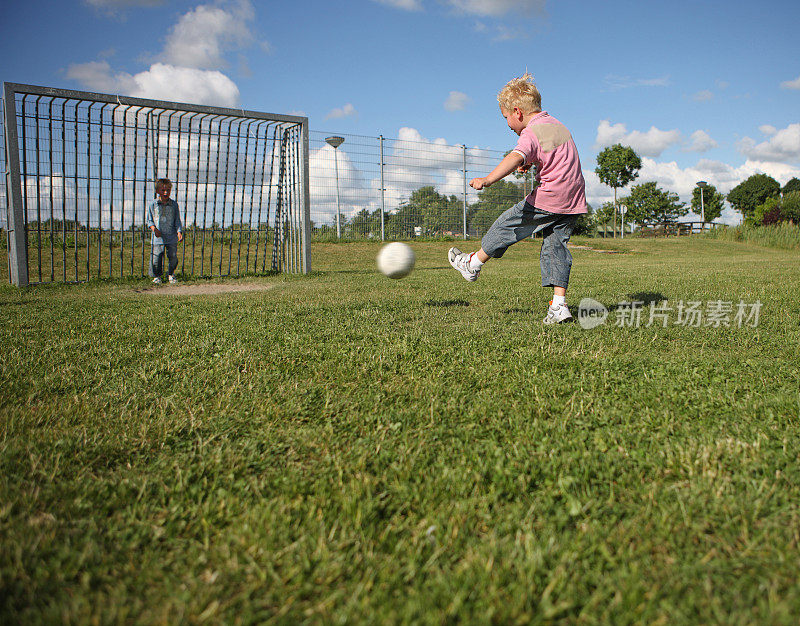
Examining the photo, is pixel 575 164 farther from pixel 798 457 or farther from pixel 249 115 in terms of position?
pixel 249 115

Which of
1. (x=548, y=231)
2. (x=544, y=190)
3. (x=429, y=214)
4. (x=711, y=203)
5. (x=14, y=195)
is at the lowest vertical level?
(x=548, y=231)

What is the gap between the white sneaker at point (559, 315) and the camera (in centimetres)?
486

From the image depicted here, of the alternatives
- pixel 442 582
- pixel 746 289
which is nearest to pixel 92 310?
pixel 442 582

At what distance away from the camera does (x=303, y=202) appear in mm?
11734

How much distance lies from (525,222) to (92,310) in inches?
187

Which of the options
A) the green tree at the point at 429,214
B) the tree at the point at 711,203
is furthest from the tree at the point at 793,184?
the green tree at the point at 429,214

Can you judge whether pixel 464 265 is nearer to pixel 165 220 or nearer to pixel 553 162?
pixel 553 162

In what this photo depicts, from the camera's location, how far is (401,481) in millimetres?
1889

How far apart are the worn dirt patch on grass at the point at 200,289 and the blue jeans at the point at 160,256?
0.51m

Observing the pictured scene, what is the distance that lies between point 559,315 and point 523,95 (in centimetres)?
206

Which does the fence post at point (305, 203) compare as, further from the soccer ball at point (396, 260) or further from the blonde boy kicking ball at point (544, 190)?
the blonde boy kicking ball at point (544, 190)

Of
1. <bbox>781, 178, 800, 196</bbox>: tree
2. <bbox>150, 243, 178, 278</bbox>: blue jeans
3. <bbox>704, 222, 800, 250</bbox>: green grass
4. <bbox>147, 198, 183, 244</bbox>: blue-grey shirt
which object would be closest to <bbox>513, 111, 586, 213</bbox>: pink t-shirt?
<bbox>147, 198, 183, 244</bbox>: blue-grey shirt

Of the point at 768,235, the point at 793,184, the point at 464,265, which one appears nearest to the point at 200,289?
the point at 464,265

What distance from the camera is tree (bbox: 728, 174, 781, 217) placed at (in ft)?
305
